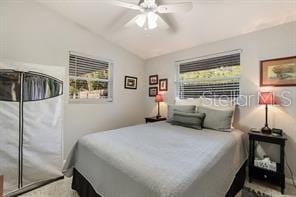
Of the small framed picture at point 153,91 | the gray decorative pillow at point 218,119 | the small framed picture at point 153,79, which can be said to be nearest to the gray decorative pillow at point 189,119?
the gray decorative pillow at point 218,119

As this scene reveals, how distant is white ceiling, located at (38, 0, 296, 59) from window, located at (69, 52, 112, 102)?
62cm

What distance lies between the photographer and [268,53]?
2.62 meters

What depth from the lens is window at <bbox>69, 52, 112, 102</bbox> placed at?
3.30 meters

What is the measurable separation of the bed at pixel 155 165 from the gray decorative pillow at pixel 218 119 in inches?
12.0

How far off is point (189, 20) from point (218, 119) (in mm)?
1668

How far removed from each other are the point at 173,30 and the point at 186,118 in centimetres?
162

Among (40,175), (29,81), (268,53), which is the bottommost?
(40,175)

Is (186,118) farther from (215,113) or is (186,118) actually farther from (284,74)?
(284,74)

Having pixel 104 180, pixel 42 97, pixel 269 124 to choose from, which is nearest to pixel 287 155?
pixel 269 124

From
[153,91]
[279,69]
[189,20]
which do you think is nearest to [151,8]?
[189,20]

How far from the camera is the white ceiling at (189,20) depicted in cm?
228

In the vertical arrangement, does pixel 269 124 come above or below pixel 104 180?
above

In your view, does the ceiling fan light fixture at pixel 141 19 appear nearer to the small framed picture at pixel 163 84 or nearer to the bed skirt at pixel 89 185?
the small framed picture at pixel 163 84

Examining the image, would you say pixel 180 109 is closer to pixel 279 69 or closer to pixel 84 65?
pixel 279 69
